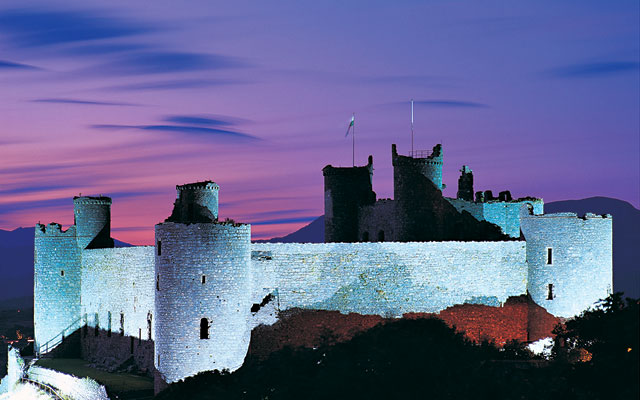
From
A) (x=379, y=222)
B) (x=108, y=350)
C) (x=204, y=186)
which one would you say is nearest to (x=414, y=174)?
(x=379, y=222)

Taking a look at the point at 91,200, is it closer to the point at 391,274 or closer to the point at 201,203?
the point at 201,203

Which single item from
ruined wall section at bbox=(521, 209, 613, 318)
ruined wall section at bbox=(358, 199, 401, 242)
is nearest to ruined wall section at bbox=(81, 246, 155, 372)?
ruined wall section at bbox=(358, 199, 401, 242)

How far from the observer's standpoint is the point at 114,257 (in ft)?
163

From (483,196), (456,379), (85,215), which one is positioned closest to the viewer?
(456,379)

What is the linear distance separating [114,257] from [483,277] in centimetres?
2009

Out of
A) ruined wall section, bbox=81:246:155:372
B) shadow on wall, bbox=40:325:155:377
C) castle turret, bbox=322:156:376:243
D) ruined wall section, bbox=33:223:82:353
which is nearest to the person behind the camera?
ruined wall section, bbox=81:246:155:372

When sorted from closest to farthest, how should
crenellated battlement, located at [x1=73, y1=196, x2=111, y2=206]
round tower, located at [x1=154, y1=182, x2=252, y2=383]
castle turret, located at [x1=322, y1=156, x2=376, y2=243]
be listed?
round tower, located at [x1=154, y1=182, x2=252, y2=383] < castle turret, located at [x1=322, y1=156, x2=376, y2=243] < crenellated battlement, located at [x1=73, y1=196, x2=111, y2=206]

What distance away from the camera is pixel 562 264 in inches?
1703

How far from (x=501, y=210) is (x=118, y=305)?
2070cm

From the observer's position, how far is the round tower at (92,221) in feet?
180

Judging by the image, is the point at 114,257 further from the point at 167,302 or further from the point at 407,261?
the point at 407,261

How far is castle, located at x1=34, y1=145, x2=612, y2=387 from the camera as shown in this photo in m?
37.0

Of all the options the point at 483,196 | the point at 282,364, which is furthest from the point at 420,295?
the point at 483,196

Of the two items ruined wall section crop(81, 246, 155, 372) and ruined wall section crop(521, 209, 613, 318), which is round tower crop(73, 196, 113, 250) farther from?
ruined wall section crop(521, 209, 613, 318)
